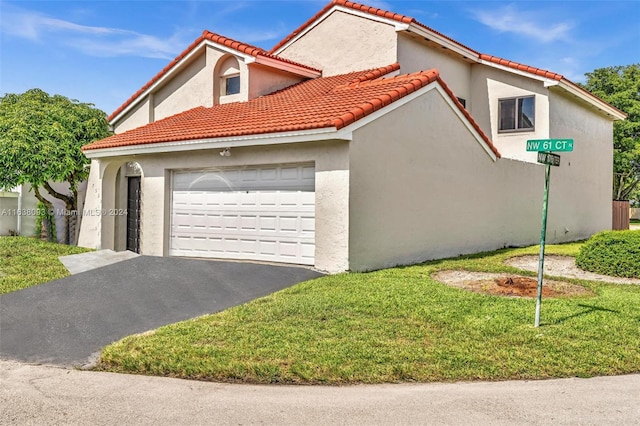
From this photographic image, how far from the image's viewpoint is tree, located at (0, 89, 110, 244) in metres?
16.2

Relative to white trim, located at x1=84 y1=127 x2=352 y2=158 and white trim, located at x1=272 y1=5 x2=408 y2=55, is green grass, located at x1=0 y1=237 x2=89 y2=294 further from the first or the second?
white trim, located at x1=272 y1=5 x2=408 y2=55

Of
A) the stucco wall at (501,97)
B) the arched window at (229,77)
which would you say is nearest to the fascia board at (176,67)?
the arched window at (229,77)

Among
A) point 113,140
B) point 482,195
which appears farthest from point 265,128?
point 482,195

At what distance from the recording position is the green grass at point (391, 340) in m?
5.34

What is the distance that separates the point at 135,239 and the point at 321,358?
1164cm

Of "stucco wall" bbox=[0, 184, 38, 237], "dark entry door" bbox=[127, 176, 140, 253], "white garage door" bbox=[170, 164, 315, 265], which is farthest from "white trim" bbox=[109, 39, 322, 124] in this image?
"stucco wall" bbox=[0, 184, 38, 237]

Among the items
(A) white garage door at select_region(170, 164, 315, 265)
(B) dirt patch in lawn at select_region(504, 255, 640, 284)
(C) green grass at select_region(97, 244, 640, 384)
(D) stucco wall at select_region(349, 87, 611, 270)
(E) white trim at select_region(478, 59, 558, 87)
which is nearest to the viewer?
(C) green grass at select_region(97, 244, 640, 384)

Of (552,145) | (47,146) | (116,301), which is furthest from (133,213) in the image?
(552,145)

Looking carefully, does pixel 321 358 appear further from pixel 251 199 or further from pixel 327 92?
pixel 327 92

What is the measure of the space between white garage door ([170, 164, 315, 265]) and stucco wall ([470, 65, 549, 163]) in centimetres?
1062

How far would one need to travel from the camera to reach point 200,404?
4.64 metres

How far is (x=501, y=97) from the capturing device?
62.5ft

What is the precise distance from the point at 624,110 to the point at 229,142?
118 ft

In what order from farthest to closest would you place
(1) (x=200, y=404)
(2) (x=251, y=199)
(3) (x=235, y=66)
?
1. (3) (x=235, y=66)
2. (2) (x=251, y=199)
3. (1) (x=200, y=404)
